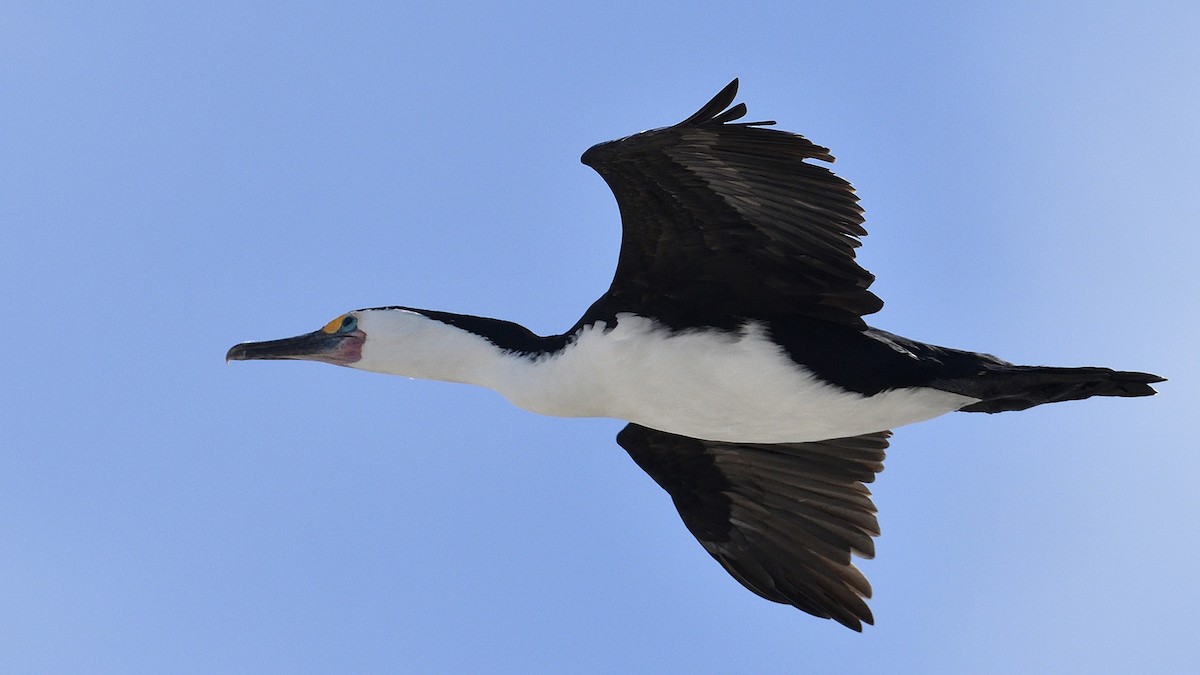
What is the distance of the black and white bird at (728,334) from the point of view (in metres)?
9.36

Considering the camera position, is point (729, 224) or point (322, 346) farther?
point (322, 346)

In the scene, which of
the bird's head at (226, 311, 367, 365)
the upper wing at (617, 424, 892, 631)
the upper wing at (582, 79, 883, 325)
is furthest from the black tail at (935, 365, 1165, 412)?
the bird's head at (226, 311, 367, 365)

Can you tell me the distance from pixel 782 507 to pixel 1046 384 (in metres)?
2.53

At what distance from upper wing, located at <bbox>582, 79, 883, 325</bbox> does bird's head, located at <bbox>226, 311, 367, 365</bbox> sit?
78.0 inches

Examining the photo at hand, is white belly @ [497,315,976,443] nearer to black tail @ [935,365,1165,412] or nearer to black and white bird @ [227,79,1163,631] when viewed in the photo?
black and white bird @ [227,79,1163,631]

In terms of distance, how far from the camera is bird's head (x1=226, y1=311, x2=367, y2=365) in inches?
442

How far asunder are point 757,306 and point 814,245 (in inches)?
22.2

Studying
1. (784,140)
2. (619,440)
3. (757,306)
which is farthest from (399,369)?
(784,140)

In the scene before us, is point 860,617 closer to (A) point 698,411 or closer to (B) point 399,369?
(A) point 698,411

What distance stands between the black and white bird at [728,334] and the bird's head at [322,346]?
0.17m

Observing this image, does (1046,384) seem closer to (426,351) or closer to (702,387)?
(702,387)

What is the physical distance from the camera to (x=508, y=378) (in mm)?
10344

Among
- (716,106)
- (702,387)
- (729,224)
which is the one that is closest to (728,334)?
(702,387)

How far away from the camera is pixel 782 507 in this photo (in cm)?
1151
